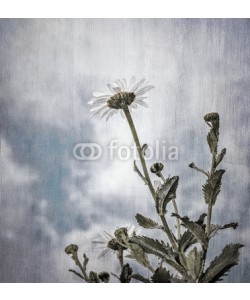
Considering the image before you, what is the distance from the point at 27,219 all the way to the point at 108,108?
18.7 inches

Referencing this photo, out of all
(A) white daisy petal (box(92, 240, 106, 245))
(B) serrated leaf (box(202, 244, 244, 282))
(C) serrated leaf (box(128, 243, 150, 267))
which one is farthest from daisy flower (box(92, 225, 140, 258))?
(B) serrated leaf (box(202, 244, 244, 282))

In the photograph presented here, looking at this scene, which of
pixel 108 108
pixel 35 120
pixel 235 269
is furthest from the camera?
pixel 35 120

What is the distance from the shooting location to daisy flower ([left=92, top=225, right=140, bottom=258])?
Answer: 0.84 meters

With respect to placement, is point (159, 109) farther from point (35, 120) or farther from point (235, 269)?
point (235, 269)

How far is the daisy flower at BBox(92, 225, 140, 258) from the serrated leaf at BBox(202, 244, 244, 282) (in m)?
0.22

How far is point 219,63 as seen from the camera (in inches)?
46.5

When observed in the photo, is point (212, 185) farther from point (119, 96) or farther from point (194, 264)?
point (119, 96)
